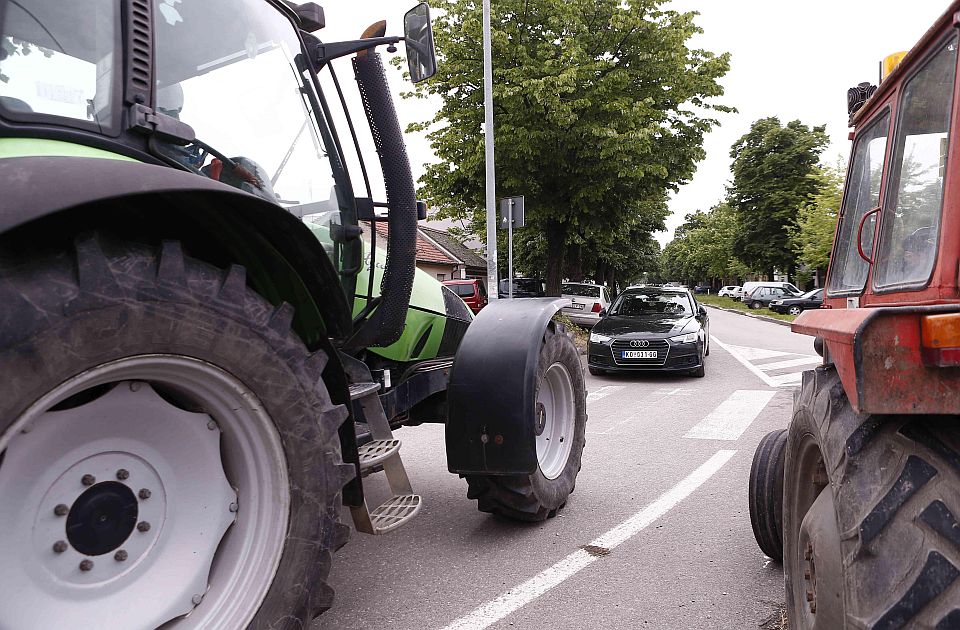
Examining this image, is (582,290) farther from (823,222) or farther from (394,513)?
(394,513)

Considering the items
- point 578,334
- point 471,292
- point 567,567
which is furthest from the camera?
point 471,292

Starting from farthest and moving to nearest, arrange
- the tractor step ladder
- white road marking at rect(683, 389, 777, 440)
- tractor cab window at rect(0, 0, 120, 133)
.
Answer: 1. white road marking at rect(683, 389, 777, 440)
2. the tractor step ladder
3. tractor cab window at rect(0, 0, 120, 133)

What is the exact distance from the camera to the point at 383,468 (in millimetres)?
3203

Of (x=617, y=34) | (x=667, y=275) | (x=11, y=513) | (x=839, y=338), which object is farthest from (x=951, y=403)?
(x=667, y=275)

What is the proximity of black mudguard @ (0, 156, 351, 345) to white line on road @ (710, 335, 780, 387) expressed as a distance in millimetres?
9850

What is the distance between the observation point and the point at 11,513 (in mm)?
1683

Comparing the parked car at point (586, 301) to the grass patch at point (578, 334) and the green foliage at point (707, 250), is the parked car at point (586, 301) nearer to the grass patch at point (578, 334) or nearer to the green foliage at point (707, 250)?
the grass patch at point (578, 334)

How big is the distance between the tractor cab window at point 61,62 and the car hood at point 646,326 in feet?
33.9

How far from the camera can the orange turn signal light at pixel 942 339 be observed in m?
1.58

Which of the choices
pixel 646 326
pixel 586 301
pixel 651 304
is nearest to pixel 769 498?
pixel 646 326

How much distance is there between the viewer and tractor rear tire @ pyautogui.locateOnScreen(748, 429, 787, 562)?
3383 millimetres

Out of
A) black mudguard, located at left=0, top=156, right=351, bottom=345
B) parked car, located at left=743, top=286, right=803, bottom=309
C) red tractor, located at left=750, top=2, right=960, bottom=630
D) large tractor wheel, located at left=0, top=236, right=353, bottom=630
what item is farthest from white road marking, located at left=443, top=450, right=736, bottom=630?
parked car, located at left=743, top=286, right=803, bottom=309

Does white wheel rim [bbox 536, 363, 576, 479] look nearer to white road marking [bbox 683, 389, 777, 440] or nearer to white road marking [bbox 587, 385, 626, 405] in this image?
white road marking [bbox 683, 389, 777, 440]

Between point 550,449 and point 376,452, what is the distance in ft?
5.68
